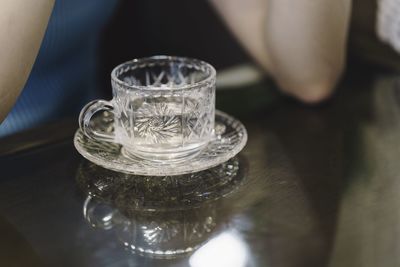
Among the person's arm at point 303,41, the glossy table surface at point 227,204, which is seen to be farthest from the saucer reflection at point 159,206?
the person's arm at point 303,41

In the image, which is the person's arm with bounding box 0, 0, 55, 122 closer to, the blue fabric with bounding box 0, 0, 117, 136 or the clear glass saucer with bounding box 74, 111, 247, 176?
the clear glass saucer with bounding box 74, 111, 247, 176

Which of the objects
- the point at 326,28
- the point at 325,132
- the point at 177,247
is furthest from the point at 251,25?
the point at 177,247

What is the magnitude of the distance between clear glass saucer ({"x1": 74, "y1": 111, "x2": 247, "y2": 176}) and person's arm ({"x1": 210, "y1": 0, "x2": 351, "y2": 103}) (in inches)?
8.2

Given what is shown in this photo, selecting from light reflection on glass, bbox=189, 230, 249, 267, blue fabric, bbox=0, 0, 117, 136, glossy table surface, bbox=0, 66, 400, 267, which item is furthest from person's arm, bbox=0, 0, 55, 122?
light reflection on glass, bbox=189, 230, 249, 267

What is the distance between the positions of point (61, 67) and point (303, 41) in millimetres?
517

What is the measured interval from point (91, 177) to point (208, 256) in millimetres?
248

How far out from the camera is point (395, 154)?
0.92 meters

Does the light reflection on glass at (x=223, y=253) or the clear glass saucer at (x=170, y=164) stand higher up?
the clear glass saucer at (x=170, y=164)

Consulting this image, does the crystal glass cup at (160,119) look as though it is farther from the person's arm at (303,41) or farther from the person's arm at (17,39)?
the person's arm at (303,41)

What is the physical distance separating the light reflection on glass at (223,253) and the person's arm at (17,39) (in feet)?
1.28

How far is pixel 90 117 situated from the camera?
89 centimetres

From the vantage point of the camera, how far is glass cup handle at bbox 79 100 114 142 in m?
0.88

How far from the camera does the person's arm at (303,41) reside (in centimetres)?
109

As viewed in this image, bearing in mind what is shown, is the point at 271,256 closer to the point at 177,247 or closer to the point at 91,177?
the point at 177,247
